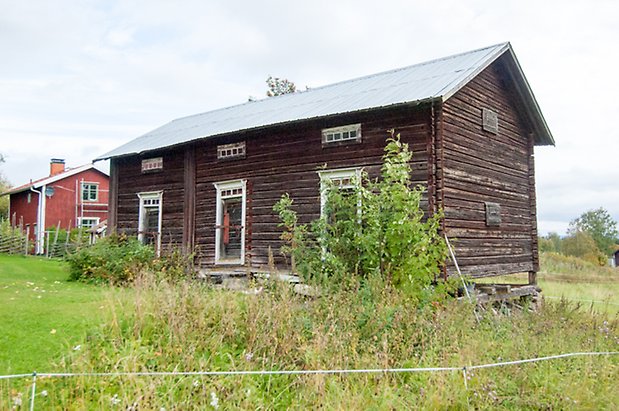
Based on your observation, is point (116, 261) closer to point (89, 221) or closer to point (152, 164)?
point (152, 164)

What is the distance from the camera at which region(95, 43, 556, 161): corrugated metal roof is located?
11188 mm

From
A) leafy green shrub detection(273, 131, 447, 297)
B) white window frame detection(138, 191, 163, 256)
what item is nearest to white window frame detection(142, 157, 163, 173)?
white window frame detection(138, 191, 163, 256)

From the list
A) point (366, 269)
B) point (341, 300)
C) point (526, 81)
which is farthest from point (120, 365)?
point (526, 81)

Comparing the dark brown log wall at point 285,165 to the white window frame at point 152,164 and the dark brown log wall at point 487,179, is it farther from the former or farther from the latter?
the white window frame at point 152,164

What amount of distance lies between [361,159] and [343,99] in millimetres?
2007

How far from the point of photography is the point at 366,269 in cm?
869

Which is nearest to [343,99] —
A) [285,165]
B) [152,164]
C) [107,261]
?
[285,165]

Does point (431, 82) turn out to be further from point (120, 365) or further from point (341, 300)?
point (120, 365)

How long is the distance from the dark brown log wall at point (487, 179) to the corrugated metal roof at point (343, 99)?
700mm

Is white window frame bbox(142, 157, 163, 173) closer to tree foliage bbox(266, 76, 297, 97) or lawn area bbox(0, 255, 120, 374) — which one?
lawn area bbox(0, 255, 120, 374)

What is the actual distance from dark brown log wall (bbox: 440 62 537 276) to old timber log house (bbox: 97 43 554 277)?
0.10ft

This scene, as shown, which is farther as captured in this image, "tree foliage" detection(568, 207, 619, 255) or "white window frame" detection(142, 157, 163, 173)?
"tree foliage" detection(568, 207, 619, 255)

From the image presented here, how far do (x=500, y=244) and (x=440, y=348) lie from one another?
26.4 feet

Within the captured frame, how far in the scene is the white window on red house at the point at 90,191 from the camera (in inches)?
1339
